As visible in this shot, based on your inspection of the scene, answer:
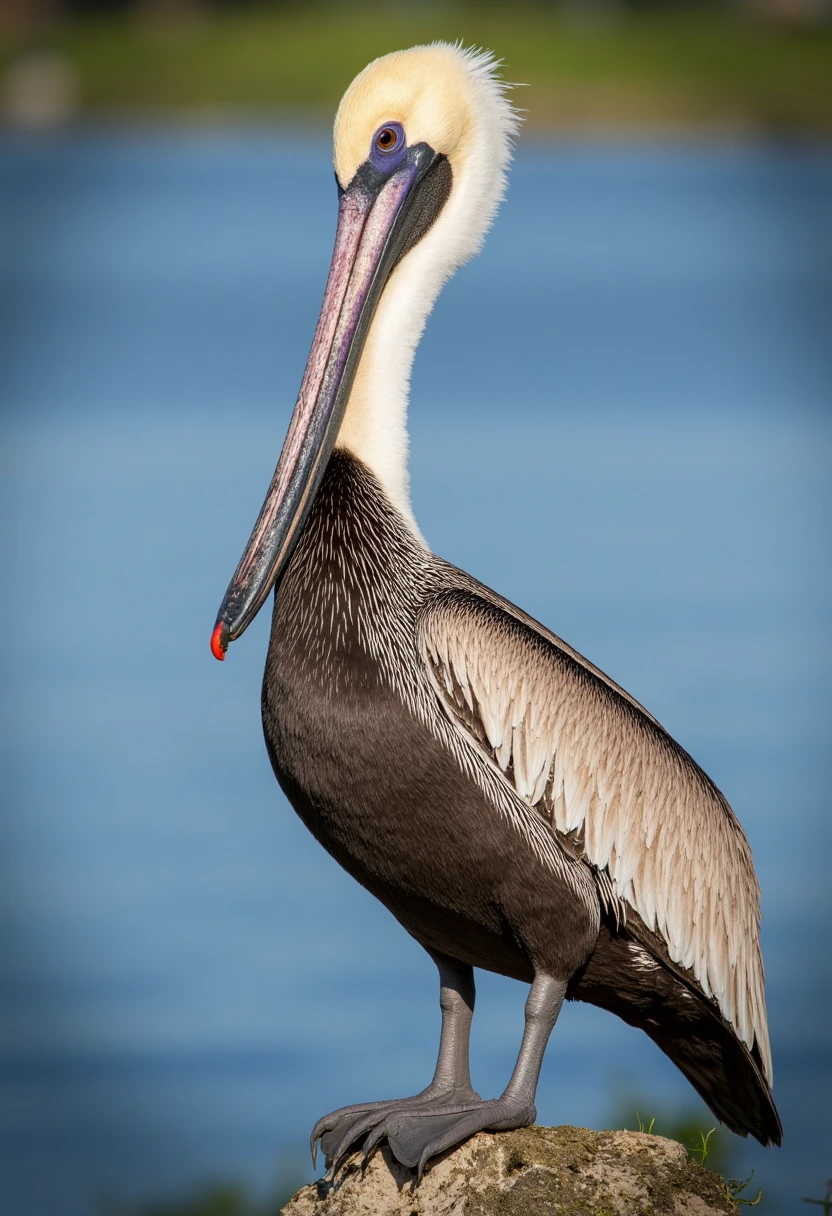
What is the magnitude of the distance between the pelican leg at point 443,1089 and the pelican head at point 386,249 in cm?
90

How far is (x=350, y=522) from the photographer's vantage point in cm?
386

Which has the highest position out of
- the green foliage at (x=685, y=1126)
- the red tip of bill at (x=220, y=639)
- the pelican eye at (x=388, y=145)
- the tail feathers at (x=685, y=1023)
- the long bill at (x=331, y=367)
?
the pelican eye at (x=388, y=145)

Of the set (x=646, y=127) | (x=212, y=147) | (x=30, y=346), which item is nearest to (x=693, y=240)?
(x=646, y=127)

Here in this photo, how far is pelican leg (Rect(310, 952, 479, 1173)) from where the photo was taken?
3.71 m

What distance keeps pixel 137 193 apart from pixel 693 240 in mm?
10709

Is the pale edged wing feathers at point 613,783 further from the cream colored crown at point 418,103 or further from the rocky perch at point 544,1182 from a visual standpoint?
the cream colored crown at point 418,103

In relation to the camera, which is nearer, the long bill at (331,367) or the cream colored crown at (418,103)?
the long bill at (331,367)

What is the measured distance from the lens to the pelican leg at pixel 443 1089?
3.71 m

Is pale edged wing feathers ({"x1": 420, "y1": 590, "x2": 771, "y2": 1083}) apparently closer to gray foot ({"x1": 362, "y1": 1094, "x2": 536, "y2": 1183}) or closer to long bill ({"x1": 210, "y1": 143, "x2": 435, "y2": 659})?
long bill ({"x1": 210, "y1": 143, "x2": 435, "y2": 659})

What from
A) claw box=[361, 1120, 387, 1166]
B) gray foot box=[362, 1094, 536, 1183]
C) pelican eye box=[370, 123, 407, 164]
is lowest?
claw box=[361, 1120, 387, 1166]

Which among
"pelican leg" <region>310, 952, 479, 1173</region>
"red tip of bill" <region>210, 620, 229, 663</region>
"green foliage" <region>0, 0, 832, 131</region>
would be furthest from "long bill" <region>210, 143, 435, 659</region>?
"green foliage" <region>0, 0, 832, 131</region>

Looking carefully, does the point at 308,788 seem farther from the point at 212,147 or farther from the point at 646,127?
the point at 212,147

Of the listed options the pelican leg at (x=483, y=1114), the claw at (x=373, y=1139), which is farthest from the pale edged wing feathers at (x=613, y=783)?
the claw at (x=373, y=1139)

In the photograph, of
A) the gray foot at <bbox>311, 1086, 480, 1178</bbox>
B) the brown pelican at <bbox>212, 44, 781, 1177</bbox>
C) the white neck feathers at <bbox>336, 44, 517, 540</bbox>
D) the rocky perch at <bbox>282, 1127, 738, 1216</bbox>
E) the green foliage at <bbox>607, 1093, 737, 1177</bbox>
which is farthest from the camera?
the green foliage at <bbox>607, 1093, 737, 1177</bbox>
